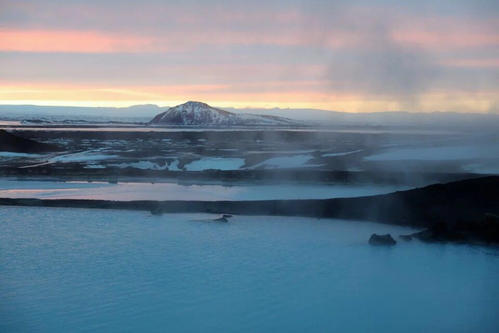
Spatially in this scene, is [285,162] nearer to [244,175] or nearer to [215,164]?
[215,164]

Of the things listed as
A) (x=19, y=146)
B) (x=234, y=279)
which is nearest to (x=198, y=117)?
(x=19, y=146)

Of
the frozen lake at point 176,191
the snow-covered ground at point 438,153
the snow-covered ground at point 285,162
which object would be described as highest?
the snow-covered ground at point 438,153

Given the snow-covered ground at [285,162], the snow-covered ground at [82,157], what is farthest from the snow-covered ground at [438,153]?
the snow-covered ground at [82,157]

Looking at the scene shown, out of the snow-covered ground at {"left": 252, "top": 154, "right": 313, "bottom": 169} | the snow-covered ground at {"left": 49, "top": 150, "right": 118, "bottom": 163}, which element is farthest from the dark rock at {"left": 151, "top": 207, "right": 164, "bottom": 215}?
the snow-covered ground at {"left": 49, "top": 150, "right": 118, "bottom": 163}

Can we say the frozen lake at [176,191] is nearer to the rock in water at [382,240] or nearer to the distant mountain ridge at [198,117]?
the rock in water at [382,240]

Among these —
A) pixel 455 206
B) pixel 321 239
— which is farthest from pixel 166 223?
pixel 455 206
